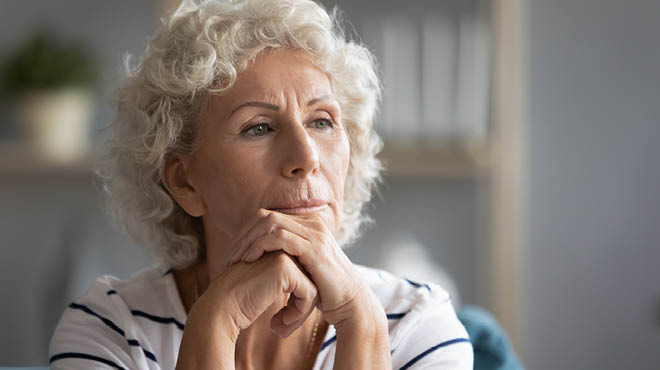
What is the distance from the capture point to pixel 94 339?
1.39m

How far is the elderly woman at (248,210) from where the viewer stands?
4.01 feet

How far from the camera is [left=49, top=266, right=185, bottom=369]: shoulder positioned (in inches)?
53.9

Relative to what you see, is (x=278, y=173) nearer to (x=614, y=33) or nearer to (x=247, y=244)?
(x=247, y=244)

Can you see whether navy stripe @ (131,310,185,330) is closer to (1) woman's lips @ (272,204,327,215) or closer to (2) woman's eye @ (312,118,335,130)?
(1) woman's lips @ (272,204,327,215)

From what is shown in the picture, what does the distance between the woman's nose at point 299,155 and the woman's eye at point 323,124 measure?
5cm

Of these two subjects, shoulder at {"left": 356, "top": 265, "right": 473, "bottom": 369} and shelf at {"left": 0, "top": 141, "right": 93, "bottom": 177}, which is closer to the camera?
shoulder at {"left": 356, "top": 265, "right": 473, "bottom": 369}

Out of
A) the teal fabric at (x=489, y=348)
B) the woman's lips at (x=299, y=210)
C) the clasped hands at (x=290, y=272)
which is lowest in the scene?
the teal fabric at (x=489, y=348)

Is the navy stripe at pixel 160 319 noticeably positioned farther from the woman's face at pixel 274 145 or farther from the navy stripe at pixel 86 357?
the woman's face at pixel 274 145

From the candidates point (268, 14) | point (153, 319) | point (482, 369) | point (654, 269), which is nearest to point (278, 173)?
point (268, 14)

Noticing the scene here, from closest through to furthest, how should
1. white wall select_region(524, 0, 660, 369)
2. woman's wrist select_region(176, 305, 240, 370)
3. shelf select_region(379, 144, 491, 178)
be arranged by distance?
woman's wrist select_region(176, 305, 240, 370), shelf select_region(379, 144, 491, 178), white wall select_region(524, 0, 660, 369)

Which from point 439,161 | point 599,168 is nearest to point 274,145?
point 439,161

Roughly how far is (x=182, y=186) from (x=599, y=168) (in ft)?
7.62

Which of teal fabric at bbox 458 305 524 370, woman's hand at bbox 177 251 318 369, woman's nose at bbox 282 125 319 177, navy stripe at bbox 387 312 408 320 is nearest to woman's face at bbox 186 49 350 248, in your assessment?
woman's nose at bbox 282 125 319 177

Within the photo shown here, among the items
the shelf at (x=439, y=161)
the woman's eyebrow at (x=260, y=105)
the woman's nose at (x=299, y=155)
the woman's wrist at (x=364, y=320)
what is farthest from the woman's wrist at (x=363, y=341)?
the shelf at (x=439, y=161)
